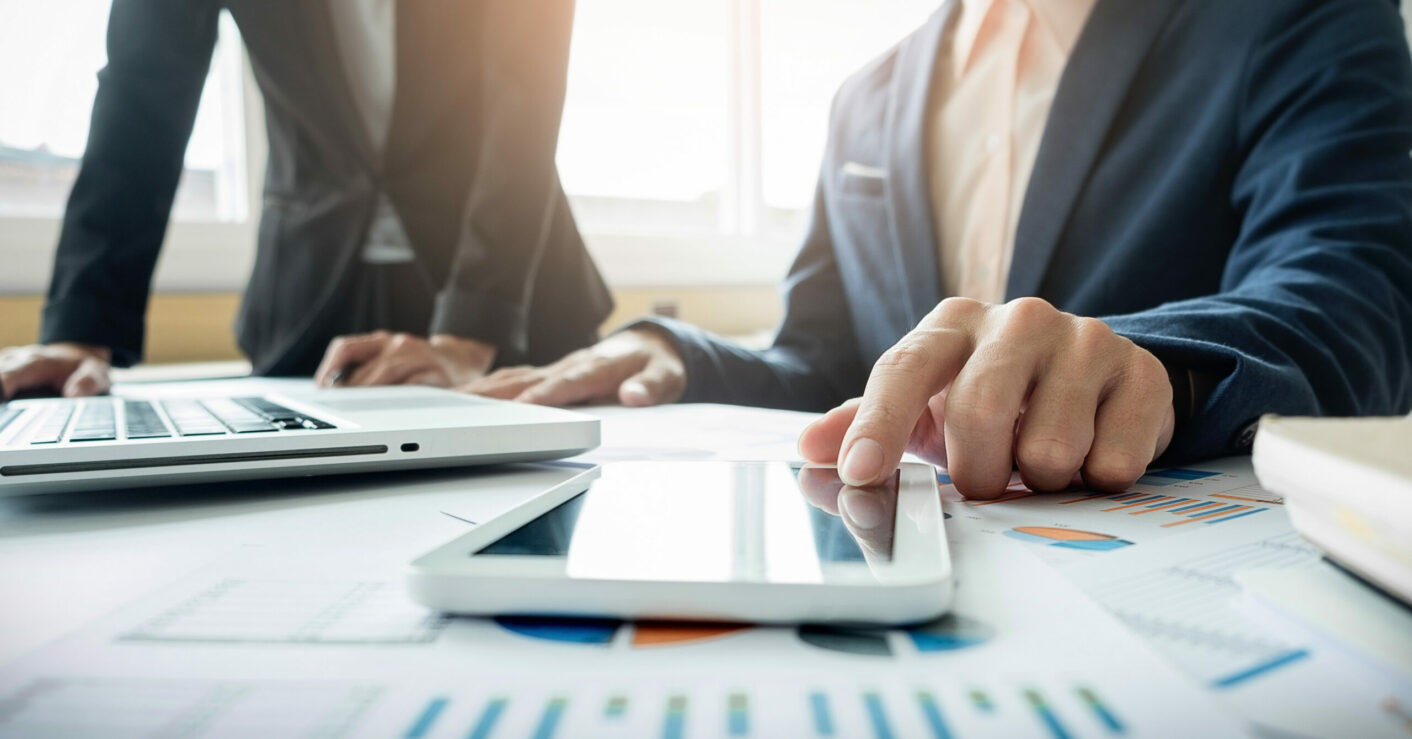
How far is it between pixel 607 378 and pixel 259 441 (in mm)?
416

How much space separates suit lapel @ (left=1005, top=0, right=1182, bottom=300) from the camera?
31.3 inches

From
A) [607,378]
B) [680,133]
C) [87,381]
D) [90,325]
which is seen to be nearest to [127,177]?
[90,325]

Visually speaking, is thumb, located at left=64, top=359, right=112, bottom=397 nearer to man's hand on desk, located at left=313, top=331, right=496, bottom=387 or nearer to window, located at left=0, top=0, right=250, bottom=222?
man's hand on desk, located at left=313, top=331, right=496, bottom=387

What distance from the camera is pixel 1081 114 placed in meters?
0.80

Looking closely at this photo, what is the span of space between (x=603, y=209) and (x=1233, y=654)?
7.37ft

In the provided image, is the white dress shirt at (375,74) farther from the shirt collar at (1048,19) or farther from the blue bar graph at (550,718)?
the blue bar graph at (550,718)

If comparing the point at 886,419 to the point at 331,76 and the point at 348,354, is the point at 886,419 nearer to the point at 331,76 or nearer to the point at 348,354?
the point at 348,354

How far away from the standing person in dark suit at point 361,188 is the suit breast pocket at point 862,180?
1.27ft

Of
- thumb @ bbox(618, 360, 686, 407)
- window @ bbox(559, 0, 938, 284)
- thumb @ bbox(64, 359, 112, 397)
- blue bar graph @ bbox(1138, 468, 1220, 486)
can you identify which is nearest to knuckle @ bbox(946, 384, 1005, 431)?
blue bar graph @ bbox(1138, 468, 1220, 486)

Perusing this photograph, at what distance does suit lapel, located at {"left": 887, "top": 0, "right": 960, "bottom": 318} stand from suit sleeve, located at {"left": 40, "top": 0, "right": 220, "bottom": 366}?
0.90 meters

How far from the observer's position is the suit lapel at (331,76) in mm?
1127

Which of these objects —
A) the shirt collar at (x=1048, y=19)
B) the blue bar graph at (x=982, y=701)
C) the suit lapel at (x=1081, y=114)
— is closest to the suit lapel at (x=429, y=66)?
the shirt collar at (x=1048, y=19)

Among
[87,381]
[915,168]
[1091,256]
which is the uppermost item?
[915,168]

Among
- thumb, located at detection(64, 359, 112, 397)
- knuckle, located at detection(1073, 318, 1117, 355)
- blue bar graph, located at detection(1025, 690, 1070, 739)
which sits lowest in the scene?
thumb, located at detection(64, 359, 112, 397)
